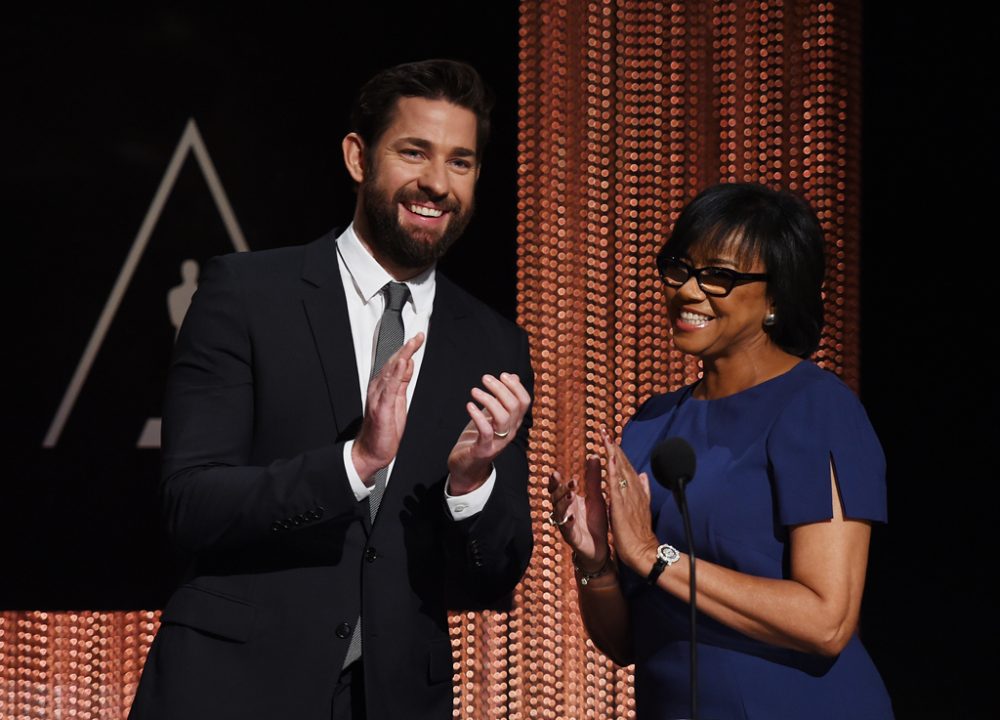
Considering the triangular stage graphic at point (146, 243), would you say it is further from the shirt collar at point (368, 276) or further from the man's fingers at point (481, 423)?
the man's fingers at point (481, 423)

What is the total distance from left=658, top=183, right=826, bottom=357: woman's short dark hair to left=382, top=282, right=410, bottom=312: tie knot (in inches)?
19.1

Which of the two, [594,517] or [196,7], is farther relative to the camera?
[196,7]

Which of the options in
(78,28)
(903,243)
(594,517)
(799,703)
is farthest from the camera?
(903,243)

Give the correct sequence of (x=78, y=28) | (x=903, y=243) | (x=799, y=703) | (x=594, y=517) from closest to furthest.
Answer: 1. (x=799, y=703)
2. (x=594, y=517)
3. (x=78, y=28)
4. (x=903, y=243)

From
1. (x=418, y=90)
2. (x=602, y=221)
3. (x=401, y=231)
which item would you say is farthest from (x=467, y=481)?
(x=602, y=221)

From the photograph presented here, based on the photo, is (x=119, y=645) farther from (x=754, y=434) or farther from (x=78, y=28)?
(x=754, y=434)

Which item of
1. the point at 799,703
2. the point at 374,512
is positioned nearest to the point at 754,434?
the point at 799,703

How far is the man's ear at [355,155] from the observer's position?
7.34 ft

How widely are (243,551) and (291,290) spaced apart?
454 mm

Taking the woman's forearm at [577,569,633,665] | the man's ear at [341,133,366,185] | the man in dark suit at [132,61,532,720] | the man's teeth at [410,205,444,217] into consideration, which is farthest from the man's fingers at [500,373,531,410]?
the man's ear at [341,133,366,185]

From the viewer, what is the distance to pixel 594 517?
1.91 meters

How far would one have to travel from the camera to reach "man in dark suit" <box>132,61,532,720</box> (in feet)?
5.97

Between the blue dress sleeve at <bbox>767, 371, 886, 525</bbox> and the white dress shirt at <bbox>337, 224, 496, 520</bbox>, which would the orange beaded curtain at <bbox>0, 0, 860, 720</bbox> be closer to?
the white dress shirt at <bbox>337, 224, 496, 520</bbox>

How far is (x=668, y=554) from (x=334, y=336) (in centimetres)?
68
